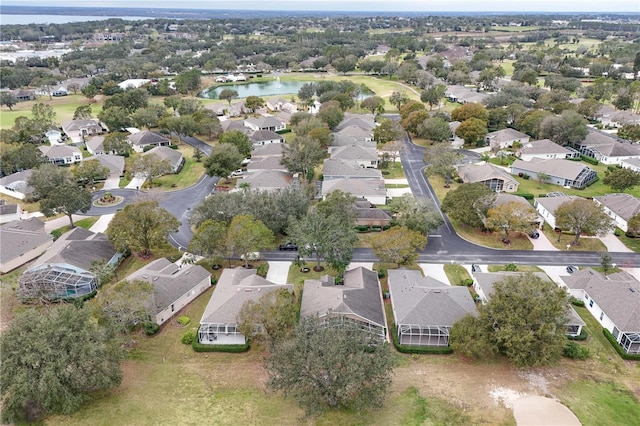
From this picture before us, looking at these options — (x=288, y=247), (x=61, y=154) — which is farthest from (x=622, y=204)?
(x=61, y=154)

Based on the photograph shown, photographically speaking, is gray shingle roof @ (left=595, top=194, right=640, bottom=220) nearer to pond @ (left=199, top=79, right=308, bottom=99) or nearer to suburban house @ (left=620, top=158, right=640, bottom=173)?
suburban house @ (left=620, top=158, right=640, bottom=173)

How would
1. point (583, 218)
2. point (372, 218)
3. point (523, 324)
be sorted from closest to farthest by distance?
point (523, 324)
point (583, 218)
point (372, 218)

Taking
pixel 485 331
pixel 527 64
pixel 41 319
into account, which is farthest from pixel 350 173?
pixel 527 64

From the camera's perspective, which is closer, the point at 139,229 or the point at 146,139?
the point at 139,229

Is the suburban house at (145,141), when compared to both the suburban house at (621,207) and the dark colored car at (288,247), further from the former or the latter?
the suburban house at (621,207)

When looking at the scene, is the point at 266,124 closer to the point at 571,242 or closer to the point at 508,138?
the point at 508,138

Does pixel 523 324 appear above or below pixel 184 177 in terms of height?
above
